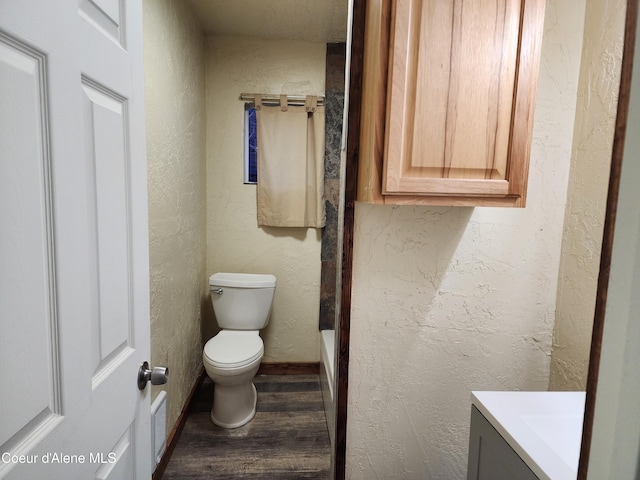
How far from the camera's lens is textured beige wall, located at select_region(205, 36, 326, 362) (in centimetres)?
253

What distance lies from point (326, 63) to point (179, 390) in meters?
2.35

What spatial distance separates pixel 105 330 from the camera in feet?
2.37

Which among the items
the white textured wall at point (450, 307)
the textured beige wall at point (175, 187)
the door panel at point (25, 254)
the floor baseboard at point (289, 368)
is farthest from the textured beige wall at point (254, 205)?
the door panel at point (25, 254)

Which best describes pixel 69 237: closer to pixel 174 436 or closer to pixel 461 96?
pixel 461 96

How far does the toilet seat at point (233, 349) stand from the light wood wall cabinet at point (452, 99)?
142 cm

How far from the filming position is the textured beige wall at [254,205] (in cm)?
253

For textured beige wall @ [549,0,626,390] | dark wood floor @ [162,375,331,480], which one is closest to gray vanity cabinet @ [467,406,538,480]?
textured beige wall @ [549,0,626,390]

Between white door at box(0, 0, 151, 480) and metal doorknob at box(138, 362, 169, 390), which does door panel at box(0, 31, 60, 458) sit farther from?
metal doorknob at box(138, 362, 169, 390)

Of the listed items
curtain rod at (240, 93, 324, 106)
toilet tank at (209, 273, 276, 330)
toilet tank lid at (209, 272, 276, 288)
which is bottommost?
toilet tank at (209, 273, 276, 330)

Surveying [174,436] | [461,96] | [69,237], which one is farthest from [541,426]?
[174,436]

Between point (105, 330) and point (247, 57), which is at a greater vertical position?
point (247, 57)

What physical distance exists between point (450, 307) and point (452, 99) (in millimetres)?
718

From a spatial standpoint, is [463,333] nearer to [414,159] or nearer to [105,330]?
[414,159]

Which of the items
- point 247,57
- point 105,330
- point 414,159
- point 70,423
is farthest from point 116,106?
point 247,57
